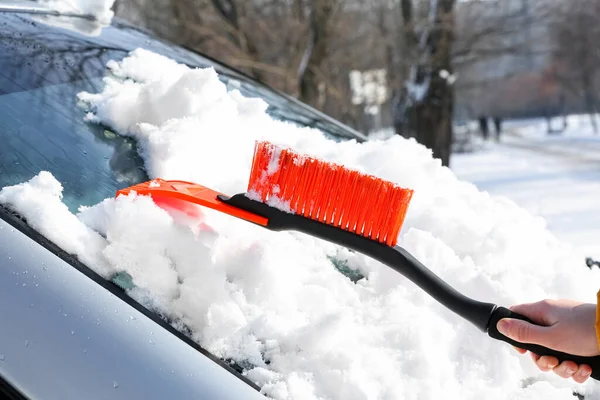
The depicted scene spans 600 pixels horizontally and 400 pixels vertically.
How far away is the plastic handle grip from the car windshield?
75 centimetres

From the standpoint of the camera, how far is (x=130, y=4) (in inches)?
458

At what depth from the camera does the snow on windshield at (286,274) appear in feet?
3.17

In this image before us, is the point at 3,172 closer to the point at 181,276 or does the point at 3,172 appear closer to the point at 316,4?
the point at 181,276

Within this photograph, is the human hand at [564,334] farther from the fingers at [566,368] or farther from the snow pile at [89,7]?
the snow pile at [89,7]

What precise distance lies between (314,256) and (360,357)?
0.99 ft

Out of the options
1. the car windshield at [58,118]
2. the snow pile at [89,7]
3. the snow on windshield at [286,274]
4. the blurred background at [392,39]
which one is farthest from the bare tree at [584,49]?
the car windshield at [58,118]

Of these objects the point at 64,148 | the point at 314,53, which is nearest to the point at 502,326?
the point at 64,148

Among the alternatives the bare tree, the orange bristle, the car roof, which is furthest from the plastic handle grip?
the bare tree

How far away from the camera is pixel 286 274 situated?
111 centimetres

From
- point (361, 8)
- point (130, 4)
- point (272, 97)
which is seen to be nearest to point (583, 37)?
point (361, 8)

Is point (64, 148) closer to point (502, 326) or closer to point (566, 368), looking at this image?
point (502, 326)

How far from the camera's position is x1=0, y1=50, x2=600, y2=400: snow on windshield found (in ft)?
3.17

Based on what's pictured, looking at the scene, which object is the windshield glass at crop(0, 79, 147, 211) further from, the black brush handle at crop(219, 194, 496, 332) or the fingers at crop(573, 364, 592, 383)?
the fingers at crop(573, 364, 592, 383)

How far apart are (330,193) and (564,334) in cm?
48
